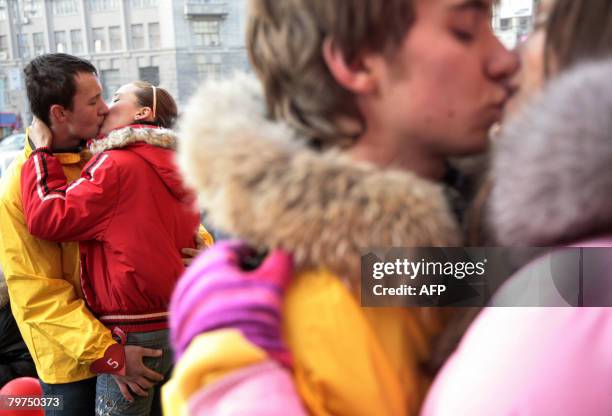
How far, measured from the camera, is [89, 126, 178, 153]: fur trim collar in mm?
2018

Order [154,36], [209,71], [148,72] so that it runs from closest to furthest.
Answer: [209,71] < [148,72] < [154,36]

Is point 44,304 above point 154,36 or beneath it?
beneath

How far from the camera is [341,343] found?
596mm

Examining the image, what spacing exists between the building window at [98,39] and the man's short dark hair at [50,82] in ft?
21.5

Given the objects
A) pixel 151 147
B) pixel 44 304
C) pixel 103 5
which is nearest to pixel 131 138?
pixel 151 147

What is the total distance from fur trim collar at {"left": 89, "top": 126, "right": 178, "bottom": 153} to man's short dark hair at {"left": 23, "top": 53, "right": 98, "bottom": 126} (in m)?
0.22

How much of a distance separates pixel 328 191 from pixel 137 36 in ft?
22.8

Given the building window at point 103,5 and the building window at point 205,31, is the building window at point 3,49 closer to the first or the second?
the building window at point 103,5

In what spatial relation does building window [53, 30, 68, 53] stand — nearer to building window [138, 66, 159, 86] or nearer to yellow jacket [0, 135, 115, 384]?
building window [138, 66, 159, 86]

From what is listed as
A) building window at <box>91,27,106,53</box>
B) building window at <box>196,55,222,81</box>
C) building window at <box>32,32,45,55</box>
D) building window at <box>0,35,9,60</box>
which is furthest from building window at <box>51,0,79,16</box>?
building window at <box>196,55,222,81</box>

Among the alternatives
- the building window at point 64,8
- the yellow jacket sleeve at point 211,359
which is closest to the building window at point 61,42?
the building window at point 64,8

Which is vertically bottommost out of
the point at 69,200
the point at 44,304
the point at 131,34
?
the point at 44,304

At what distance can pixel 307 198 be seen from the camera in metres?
0.62

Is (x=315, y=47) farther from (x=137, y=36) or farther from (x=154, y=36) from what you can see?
(x=137, y=36)
